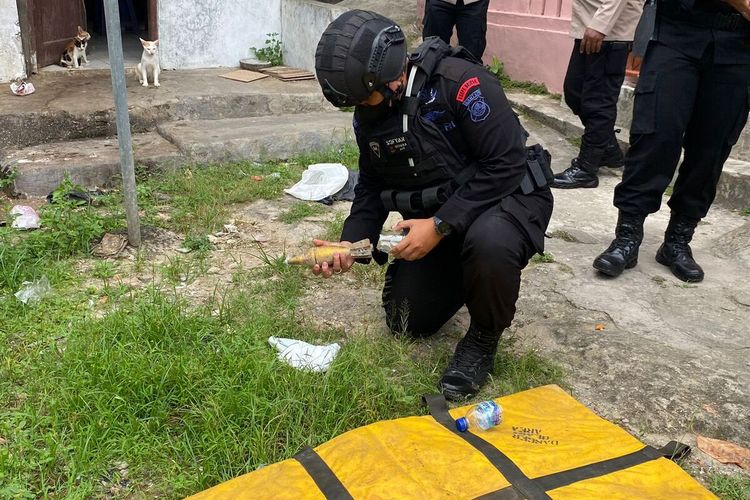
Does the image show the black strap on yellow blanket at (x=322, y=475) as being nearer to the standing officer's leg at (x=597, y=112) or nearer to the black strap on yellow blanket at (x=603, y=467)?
the black strap on yellow blanket at (x=603, y=467)

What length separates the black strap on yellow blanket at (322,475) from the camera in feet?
6.39

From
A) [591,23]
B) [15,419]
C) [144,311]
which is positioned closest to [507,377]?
[144,311]

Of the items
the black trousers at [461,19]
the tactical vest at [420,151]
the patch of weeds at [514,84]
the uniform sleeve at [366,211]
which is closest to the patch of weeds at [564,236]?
the tactical vest at [420,151]

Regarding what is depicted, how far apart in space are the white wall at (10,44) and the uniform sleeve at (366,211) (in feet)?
14.6

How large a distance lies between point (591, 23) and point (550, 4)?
260 centimetres

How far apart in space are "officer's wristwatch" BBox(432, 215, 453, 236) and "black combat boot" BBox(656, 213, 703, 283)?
1.81 metres

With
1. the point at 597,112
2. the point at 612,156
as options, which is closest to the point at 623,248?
the point at 597,112

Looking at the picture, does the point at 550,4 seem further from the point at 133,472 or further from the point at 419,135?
the point at 133,472

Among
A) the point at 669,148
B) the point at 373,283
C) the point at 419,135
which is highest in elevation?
the point at 419,135

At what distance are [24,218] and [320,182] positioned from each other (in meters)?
1.93

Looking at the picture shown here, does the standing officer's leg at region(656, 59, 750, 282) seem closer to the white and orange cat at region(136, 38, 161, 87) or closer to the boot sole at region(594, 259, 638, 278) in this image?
the boot sole at region(594, 259, 638, 278)

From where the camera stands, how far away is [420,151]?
2.54 m

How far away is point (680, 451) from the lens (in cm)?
222

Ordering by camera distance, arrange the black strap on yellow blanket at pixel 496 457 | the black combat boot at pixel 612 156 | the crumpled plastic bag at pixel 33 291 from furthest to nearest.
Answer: the black combat boot at pixel 612 156 < the crumpled plastic bag at pixel 33 291 < the black strap on yellow blanket at pixel 496 457
